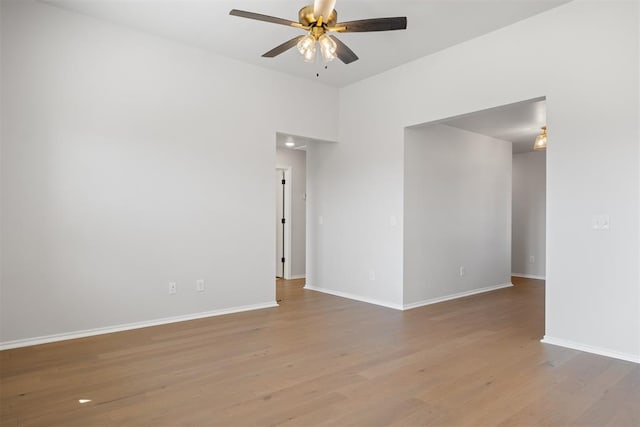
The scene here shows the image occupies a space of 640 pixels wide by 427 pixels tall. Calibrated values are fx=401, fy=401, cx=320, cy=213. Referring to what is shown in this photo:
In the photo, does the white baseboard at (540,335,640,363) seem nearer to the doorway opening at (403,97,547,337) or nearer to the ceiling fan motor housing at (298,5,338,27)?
the doorway opening at (403,97,547,337)

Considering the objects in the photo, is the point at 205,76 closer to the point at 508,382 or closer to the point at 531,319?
the point at 508,382

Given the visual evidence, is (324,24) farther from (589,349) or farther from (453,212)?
(453,212)

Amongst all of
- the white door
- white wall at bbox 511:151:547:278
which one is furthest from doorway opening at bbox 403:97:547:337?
the white door

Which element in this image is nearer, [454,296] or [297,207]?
[454,296]

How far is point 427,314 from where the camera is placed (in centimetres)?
466

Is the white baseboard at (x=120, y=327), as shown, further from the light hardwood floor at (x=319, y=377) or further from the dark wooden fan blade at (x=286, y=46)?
the dark wooden fan blade at (x=286, y=46)

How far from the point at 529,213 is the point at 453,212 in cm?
325

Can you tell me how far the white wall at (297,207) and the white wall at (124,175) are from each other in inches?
85.1

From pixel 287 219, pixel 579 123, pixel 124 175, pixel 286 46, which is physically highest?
pixel 286 46

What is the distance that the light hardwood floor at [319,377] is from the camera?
2.26 metres

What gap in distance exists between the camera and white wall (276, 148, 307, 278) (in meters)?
7.34

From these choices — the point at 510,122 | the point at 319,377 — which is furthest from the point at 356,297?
the point at 510,122

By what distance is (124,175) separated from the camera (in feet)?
13.0

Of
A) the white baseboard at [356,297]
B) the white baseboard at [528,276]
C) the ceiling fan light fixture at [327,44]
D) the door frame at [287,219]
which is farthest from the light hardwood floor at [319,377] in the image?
the white baseboard at [528,276]
